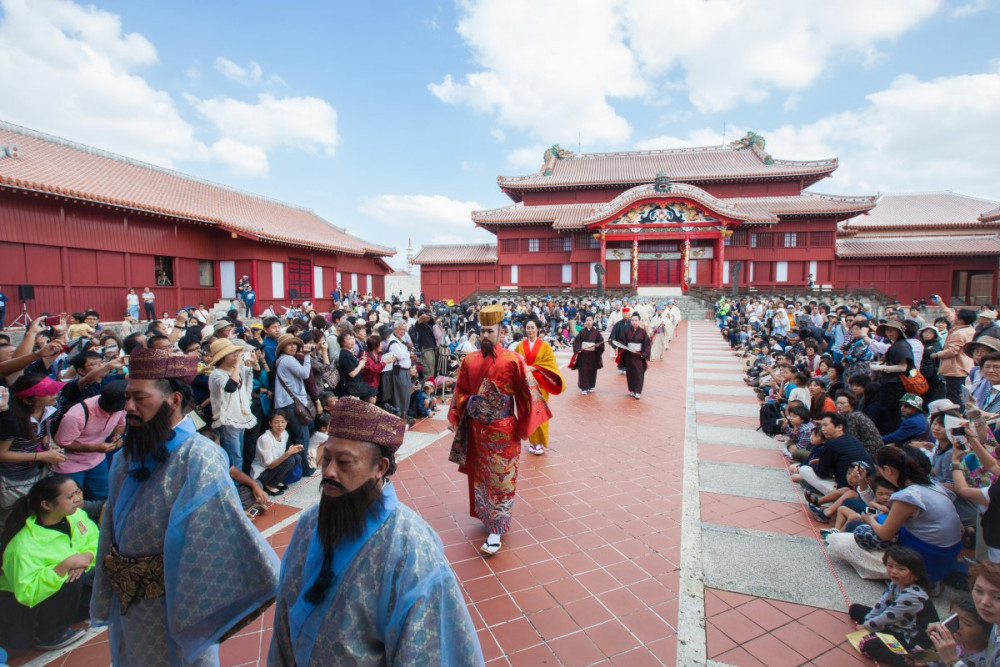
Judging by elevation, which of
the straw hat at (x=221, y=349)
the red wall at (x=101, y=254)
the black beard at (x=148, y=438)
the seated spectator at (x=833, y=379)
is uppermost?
the red wall at (x=101, y=254)

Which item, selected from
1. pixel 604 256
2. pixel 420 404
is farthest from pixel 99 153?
pixel 604 256

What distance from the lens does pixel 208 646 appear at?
1948mm

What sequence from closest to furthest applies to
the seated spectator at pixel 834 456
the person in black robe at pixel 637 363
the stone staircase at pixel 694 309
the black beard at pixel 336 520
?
the black beard at pixel 336 520 → the seated spectator at pixel 834 456 → the person in black robe at pixel 637 363 → the stone staircase at pixel 694 309

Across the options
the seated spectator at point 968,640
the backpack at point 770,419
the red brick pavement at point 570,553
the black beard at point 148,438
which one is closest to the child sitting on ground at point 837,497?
the red brick pavement at point 570,553

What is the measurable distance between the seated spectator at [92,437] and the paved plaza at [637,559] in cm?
126

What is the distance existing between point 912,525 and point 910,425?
2.06 meters

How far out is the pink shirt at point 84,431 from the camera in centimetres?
364

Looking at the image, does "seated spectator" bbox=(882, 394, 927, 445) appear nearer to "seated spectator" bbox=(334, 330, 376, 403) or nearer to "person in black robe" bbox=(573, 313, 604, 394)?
"person in black robe" bbox=(573, 313, 604, 394)

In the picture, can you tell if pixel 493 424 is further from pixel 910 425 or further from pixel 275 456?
pixel 910 425

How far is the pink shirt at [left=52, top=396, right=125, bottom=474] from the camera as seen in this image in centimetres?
364

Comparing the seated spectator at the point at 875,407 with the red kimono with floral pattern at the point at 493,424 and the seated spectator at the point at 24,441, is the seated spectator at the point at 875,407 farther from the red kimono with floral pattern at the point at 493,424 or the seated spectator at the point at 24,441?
the seated spectator at the point at 24,441

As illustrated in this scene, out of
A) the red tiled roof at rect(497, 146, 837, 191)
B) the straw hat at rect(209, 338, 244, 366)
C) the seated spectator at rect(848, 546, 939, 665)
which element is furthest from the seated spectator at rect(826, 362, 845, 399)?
the red tiled roof at rect(497, 146, 837, 191)

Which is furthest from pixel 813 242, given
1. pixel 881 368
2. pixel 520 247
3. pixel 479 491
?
pixel 479 491

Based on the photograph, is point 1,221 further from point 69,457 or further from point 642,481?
point 642,481
